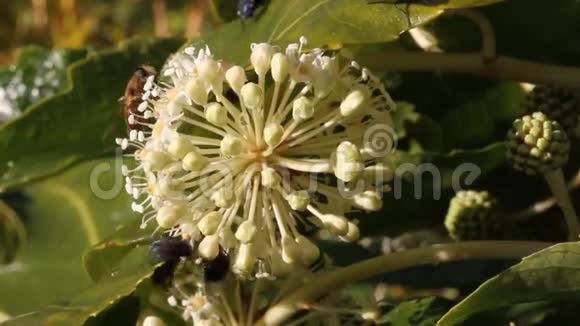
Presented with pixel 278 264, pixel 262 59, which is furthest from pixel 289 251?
pixel 262 59

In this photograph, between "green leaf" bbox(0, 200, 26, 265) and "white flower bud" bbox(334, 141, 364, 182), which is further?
"green leaf" bbox(0, 200, 26, 265)

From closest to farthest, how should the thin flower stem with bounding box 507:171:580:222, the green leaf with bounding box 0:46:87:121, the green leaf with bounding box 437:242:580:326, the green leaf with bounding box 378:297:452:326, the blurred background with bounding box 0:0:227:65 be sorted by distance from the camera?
the green leaf with bounding box 437:242:580:326
the green leaf with bounding box 378:297:452:326
the thin flower stem with bounding box 507:171:580:222
the green leaf with bounding box 0:46:87:121
the blurred background with bounding box 0:0:227:65

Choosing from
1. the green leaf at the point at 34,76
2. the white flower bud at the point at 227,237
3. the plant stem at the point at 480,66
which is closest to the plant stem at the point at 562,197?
the plant stem at the point at 480,66

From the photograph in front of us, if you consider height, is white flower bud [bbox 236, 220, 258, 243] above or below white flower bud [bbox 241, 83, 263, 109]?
below

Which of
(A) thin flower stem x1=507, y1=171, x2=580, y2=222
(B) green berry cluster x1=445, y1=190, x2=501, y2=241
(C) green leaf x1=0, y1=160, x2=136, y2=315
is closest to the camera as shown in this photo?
(B) green berry cluster x1=445, y1=190, x2=501, y2=241

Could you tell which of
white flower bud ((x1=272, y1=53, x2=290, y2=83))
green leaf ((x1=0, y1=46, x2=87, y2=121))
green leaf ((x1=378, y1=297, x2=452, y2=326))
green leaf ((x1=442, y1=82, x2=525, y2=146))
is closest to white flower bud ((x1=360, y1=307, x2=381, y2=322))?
green leaf ((x1=378, y1=297, x2=452, y2=326))

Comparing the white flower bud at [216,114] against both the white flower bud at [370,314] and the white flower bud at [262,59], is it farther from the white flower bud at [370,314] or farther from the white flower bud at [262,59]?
the white flower bud at [370,314]

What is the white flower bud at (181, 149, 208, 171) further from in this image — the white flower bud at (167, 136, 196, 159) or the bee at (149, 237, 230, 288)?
the bee at (149, 237, 230, 288)
